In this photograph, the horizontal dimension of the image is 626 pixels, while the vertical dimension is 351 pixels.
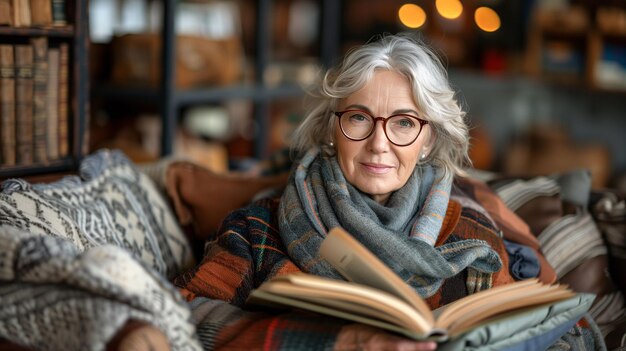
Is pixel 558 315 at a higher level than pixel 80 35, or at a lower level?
lower

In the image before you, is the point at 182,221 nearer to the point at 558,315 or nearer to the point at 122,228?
the point at 122,228

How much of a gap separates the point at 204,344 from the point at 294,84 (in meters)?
3.38

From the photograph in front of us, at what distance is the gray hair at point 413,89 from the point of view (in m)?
1.91

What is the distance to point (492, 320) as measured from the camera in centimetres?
149

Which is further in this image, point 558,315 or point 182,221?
point 182,221

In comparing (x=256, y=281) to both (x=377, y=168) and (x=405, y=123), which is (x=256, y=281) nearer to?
(x=377, y=168)

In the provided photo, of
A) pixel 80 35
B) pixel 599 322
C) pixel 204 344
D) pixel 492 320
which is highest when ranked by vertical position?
pixel 80 35

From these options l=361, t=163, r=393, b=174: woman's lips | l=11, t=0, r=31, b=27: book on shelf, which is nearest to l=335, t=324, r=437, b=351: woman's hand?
l=361, t=163, r=393, b=174: woman's lips

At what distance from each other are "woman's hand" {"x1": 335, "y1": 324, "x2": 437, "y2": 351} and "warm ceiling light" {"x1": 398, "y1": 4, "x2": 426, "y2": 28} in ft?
16.5

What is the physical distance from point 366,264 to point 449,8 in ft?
15.9

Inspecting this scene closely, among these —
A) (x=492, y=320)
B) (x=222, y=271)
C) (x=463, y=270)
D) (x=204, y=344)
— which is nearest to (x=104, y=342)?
(x=204, y=344)

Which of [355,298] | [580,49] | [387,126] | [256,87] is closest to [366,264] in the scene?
[355,298]

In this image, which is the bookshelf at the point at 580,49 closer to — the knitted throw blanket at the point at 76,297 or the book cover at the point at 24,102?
the book cover at the point at 24,102

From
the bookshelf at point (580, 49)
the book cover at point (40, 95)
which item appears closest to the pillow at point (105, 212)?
the book cover at point (40, 95)
